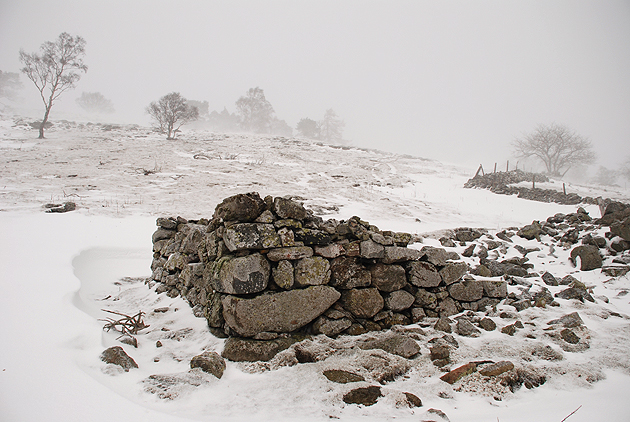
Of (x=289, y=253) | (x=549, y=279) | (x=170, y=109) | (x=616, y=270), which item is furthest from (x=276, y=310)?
(x=170, y=109)

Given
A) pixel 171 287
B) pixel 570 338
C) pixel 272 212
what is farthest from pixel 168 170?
pixel 570 338

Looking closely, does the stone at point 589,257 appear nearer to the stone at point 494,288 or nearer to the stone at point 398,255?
the stone at point 494,288

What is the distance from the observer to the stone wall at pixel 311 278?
3908mm

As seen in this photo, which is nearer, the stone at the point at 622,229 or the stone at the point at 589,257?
the stone at the point at 589,257

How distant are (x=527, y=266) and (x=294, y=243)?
5.37 metres

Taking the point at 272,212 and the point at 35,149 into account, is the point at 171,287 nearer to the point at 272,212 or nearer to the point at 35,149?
the point at 272,212

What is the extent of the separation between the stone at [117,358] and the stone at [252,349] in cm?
102

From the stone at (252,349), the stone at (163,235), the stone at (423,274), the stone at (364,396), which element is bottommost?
the stone at (252,349)

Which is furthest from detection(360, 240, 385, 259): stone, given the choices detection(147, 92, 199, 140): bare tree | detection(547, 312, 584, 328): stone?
detection(147, 92, 199, 140): bare tree

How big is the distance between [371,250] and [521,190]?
1871cm

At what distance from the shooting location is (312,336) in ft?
13.2

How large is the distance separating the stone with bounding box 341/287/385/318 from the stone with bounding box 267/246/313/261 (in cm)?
92

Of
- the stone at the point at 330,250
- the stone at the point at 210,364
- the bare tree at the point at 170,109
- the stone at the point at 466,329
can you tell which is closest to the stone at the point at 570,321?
the stone at the point at 466,329

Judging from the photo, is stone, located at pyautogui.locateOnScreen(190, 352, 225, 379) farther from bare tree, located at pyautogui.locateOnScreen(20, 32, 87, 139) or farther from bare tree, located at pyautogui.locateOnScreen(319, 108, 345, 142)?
bare tree, located at pyautogui.locateOnScreen(319, 108, 345, 142)
